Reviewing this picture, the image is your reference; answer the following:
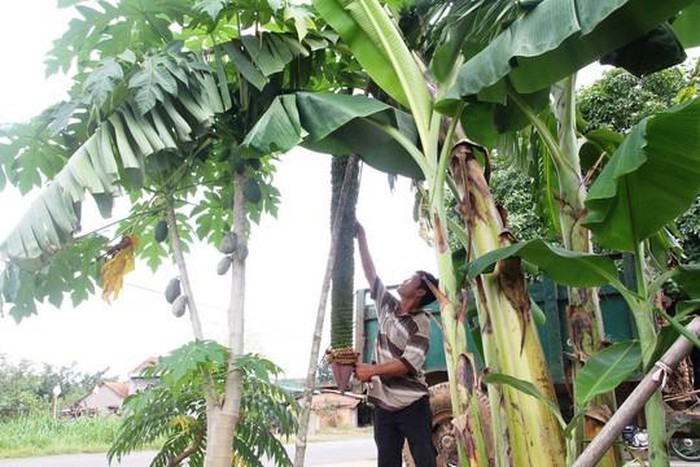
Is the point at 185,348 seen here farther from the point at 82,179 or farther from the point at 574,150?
the point at 574,150

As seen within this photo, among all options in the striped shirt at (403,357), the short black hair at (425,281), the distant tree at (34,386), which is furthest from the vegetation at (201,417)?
the distant tree at (34,386)

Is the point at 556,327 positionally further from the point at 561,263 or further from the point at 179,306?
the point at 179,306

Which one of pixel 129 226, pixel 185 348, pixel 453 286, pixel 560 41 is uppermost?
pixel 560 41

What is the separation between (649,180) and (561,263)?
16.0 inches

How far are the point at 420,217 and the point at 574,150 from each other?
142 centimetres

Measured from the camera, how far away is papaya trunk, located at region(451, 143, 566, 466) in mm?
2217

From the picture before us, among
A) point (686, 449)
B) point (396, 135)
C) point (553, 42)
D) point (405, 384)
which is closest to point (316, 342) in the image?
point (405, 384)

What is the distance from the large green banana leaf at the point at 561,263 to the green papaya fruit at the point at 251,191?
158cm

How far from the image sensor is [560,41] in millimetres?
2035

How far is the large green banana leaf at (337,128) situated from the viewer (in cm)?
261

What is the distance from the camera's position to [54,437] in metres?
16.8

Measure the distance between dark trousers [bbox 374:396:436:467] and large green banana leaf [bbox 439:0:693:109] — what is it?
1.74 metres

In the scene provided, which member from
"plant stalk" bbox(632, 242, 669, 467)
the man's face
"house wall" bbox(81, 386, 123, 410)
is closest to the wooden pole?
"plant stalk" bbox(632, 242, 669, 467)

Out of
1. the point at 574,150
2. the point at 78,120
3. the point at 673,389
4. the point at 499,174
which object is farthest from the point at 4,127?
the point at 499,174
